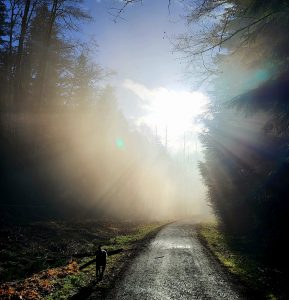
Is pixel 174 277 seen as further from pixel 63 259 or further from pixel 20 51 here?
pixel 20 51

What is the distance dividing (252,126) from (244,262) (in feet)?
28.2

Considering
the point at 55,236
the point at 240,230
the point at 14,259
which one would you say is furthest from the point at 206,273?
the point at 240,230

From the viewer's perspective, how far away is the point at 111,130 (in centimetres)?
6044

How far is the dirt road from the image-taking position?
35.6 feet

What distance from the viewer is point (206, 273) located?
13.6m

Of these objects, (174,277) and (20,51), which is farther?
(20,51)

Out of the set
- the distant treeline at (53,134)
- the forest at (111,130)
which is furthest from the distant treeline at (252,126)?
the distant treeline at (53,134)

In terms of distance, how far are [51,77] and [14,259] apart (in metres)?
30.6

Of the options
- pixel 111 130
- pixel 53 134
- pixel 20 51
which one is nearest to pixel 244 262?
pixel 20 51

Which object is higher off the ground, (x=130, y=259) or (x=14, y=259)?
(x=14, y=259)

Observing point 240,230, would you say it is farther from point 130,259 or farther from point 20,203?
point 20,203

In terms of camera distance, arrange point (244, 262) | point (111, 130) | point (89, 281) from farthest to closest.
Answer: point (111, 130), point (244, 262), point (89, 281)

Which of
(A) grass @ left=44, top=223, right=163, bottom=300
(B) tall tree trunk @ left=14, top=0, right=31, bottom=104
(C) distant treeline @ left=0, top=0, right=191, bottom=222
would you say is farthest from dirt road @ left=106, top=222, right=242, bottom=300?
(B) tall tree trunk @ left=14, top=0, right=31, bottom=104

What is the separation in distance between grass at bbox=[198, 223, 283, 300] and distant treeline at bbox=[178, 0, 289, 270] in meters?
0.61
